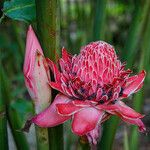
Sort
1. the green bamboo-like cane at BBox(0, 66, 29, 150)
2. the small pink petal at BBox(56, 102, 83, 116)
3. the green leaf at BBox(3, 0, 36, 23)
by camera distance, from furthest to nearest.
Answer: the green bamboo-like cane at BBox(0, 66, 29, 150)
the green leaf at BBox(3, 0, 36, 23)
the small pink petal at BBox(56, 102, 83, 116)

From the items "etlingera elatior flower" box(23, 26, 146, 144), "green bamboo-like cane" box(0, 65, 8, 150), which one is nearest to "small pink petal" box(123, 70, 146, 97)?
"etlingera elatior flower" box(23, 26, 146, 144)

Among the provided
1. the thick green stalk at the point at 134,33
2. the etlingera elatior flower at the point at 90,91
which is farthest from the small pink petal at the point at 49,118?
the thick green stalk at the point at 134,33

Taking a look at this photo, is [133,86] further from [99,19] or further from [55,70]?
[99,19]

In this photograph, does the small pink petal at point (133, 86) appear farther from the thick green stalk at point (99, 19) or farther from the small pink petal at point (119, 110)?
the thick green stalk at point (99, 19)

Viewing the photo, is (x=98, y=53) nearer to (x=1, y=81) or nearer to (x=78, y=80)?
(x=78, y=80)

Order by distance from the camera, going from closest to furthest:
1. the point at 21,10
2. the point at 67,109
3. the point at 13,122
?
the point at 67,109, the point at 21,10, the point at 13,122

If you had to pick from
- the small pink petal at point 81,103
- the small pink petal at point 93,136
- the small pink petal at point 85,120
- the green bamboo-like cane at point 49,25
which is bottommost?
the small pink petal at point 93,136

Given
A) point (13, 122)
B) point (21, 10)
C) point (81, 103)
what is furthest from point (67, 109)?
point (13, 122)

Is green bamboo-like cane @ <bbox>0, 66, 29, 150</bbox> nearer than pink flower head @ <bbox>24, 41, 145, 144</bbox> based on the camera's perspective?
No

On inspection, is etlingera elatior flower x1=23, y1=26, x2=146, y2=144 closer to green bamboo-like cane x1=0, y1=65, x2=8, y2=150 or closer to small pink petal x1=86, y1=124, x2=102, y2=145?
small pink petal x1=86, y1=124, x2=102, y2=145
